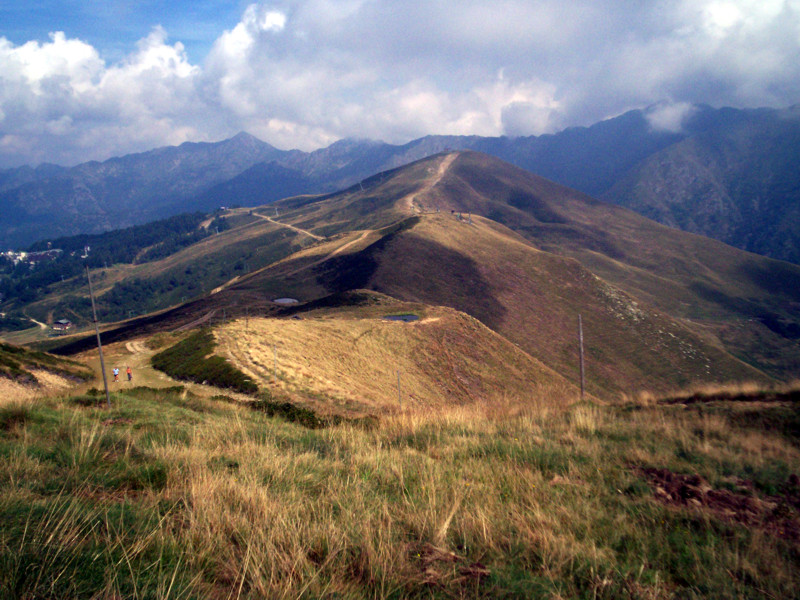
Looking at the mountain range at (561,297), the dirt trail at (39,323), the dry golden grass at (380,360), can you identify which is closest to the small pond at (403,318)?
the dry golden grass at (380,360)

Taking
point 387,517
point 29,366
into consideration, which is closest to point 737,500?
point 387,517

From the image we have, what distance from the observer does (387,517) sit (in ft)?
13.0

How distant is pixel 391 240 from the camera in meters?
101

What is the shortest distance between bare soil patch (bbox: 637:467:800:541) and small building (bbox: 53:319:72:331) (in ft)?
632

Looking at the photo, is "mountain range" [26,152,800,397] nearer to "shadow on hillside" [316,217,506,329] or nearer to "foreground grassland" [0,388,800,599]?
"shadow on hillside" [316,217,506,329]

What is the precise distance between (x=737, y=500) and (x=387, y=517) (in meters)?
4.10

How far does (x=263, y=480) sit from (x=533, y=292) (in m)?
91.9

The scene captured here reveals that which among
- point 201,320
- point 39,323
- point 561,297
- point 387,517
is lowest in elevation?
point 561,297

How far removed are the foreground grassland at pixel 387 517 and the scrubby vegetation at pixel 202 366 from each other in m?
18.2

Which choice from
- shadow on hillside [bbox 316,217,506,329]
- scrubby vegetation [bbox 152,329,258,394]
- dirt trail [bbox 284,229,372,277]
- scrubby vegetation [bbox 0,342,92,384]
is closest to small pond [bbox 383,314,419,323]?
shadow on hillside [bbox 316,217,506,329]

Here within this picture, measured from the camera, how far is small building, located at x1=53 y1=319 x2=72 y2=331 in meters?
154

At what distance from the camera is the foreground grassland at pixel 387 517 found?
9.80 ft

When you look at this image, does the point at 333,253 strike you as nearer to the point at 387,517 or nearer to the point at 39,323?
the point at 387,517

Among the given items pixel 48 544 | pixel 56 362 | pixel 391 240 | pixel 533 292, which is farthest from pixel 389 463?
pixel 391 240
